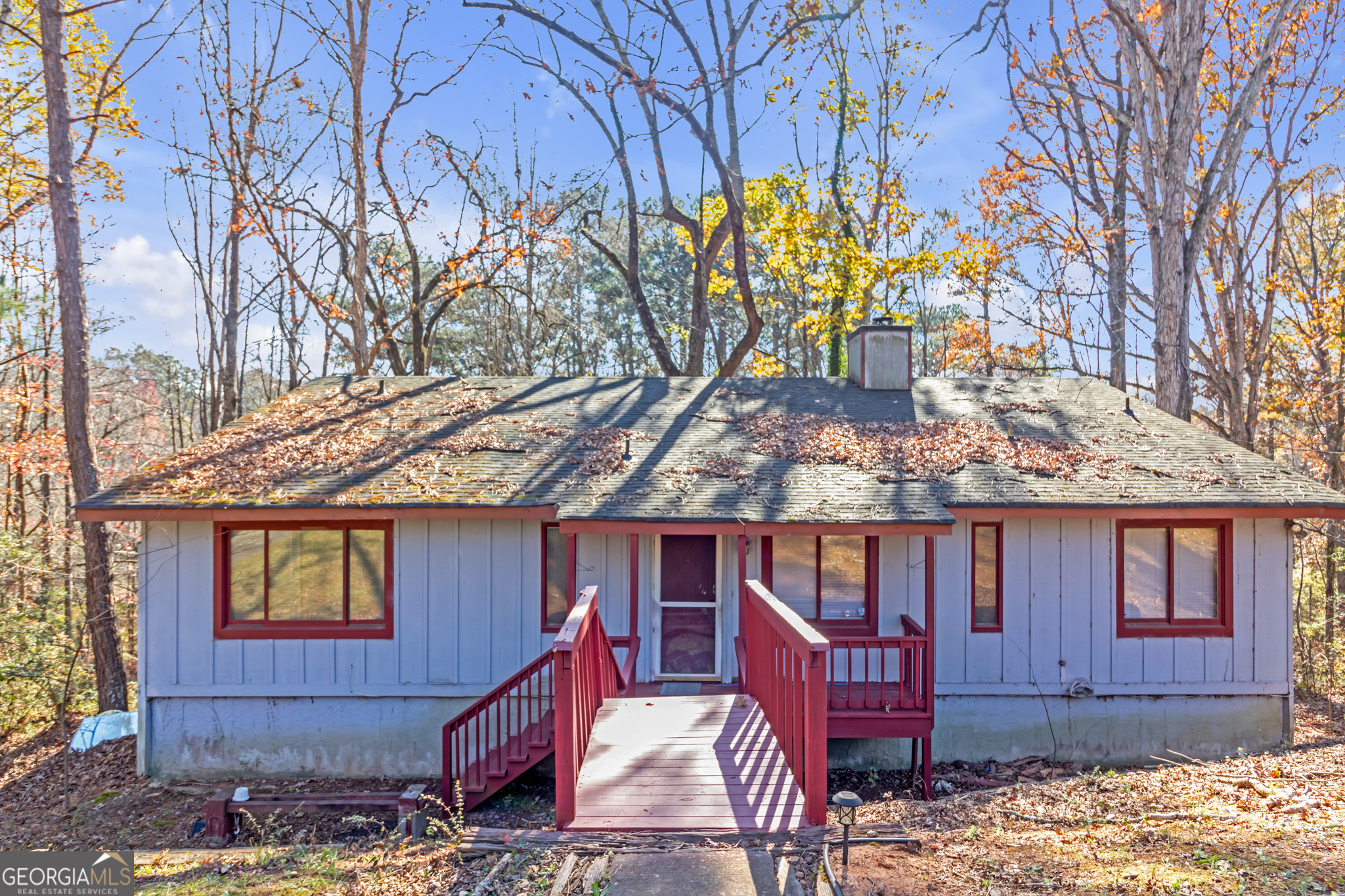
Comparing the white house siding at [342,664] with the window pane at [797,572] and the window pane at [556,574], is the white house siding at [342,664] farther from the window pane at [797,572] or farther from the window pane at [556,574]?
the window pane at [797,572]

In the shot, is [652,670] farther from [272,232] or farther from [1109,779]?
[272,232]

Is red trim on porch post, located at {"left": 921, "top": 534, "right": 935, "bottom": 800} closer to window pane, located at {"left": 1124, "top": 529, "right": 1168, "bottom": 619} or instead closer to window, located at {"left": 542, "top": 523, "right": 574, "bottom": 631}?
window pane, located at {"left": 1124, "top": 529, "right": 1168, "bottom": 619}

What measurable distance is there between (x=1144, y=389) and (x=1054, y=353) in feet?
10.4

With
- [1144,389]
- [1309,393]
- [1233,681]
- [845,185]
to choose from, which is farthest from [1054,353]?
[1233,681]

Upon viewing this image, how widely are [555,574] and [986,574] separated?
5271mm

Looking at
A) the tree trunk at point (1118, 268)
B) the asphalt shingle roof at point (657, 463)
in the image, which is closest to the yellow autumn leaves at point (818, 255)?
the tree trunk at point (1118, 268)

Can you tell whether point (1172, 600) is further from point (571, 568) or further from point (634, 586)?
point (571, 568)

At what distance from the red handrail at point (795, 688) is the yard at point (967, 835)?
43 centimetres

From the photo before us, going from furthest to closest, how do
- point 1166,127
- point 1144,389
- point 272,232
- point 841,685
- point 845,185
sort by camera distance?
1. point 845,185
2. point 1144,389
3. point 272,232
4. point 1166,127
5. point 841,685

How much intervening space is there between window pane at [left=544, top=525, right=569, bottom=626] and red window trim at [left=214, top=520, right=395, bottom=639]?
1850 millimetres

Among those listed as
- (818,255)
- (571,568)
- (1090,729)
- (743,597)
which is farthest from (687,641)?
(818,255)

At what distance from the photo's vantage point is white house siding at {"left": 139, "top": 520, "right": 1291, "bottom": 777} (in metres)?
8.70

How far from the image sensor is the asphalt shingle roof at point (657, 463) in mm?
8414

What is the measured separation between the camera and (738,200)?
A: 59.3ft
